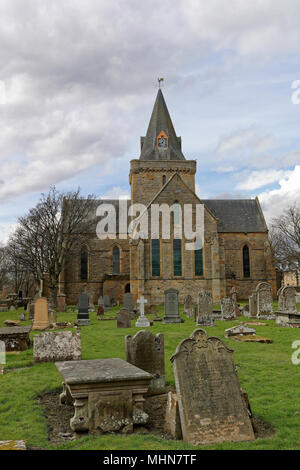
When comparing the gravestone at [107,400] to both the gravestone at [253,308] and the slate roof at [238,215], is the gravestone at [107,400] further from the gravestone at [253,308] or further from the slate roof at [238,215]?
the slate roof at [238,215]

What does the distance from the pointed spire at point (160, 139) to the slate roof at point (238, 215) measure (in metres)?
6.85

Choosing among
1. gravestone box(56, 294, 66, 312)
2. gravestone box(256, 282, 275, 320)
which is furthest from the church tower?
gravestone box(256, 282, 275, 320)

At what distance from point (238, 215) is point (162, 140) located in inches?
468

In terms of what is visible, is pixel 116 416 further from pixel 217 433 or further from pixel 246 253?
pixel 246 253

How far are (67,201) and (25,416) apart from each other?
35.1m

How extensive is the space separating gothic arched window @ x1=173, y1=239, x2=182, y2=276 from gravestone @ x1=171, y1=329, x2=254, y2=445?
2941 cm

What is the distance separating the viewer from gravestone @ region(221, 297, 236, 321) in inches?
829

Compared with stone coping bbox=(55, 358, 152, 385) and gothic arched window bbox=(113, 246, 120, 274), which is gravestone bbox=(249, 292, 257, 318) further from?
gothic arched window bbox=(113, 246, 120, 274)

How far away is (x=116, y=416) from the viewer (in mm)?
5680

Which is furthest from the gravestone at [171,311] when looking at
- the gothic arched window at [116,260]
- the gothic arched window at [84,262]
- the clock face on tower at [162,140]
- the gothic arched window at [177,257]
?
the clock face on tower at [162,140]

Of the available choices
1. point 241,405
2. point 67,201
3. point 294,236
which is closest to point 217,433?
point 241,405

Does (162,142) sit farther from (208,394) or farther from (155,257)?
(208,394)

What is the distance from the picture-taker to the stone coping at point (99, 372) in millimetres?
5625

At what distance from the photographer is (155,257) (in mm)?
35031
